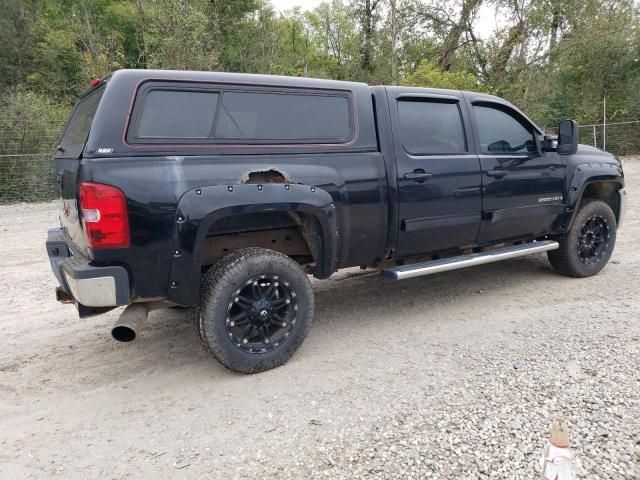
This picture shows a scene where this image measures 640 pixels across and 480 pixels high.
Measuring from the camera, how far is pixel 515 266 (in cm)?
587

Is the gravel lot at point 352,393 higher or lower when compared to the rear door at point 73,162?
lower

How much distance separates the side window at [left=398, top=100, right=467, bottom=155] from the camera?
4031 millimetres

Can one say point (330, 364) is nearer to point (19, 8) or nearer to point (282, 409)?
point (282, 409)

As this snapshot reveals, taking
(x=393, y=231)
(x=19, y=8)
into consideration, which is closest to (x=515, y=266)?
(x=393, y=231)

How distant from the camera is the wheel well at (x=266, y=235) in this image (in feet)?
10.8

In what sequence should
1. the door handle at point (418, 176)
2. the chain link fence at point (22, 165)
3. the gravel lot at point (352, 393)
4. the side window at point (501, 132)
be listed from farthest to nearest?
the chain link fence at point (22, 165) < the side window at point (501, 132) < the door handle at point (418, 176) < the gravel lot at point (352, 393)

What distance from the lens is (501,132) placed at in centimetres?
466

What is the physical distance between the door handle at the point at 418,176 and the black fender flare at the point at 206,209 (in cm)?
91

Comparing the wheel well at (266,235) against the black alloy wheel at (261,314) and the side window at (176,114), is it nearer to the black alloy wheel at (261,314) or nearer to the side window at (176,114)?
the black alloy wheel at (261,314)

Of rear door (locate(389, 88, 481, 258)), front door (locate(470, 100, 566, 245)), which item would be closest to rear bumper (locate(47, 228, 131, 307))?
rear door (locate(389, 88, 481, 258))

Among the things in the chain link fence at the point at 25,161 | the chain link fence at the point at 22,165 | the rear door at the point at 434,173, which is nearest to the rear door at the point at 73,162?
the rear door at the point at 434,173

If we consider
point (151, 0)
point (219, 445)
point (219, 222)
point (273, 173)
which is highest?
point (151, 0)

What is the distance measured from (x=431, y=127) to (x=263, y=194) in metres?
1.85

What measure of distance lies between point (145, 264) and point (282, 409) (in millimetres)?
1243
